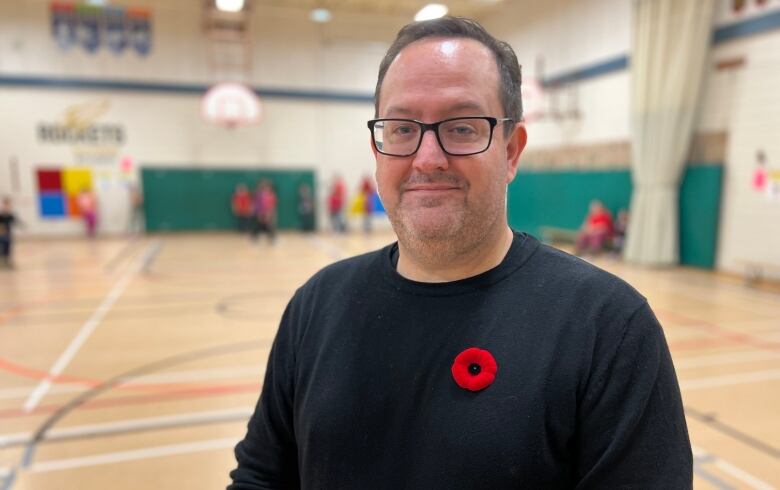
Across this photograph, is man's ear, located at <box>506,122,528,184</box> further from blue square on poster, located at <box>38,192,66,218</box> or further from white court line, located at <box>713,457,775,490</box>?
blue square on poster, located at <box>38,192,66,218</box>

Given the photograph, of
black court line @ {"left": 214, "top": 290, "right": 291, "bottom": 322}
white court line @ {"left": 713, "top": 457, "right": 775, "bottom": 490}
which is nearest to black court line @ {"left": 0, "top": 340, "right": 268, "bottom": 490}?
black court line @ {"left": 214, "top": 290, "right": 291, "bottom": 322}

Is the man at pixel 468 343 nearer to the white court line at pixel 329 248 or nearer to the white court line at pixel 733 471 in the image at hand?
the white court line at pixel 733 471

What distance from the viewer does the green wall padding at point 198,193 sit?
650 inches

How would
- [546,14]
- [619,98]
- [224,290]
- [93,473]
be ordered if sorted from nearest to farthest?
[93,473], [224,290], [619,98], [546,14]

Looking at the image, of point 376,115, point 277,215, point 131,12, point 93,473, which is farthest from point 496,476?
point 131,12

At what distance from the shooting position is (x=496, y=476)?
1048mm

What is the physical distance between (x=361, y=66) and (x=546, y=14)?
6322mm

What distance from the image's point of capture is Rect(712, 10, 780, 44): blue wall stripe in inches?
327

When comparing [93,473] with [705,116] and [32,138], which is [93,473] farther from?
[32,138]

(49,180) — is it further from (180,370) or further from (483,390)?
(483,390)

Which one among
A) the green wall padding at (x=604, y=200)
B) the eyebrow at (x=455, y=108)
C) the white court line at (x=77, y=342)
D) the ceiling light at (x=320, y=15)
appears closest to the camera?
the eyebrow at (x=455, y=108)

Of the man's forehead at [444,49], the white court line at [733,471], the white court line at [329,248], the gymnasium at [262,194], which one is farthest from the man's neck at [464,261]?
the white court line at [329,248]

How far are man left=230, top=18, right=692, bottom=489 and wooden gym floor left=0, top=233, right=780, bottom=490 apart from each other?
2.28 meters

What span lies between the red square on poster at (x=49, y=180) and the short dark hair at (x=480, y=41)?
1724cm
